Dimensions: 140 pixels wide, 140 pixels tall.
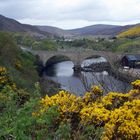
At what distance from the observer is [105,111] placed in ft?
28.8

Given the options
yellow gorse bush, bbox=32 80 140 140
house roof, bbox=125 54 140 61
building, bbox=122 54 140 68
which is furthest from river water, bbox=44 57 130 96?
house roof, bbox=125 54 140 61

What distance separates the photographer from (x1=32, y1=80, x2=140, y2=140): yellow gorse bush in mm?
Result: 7966

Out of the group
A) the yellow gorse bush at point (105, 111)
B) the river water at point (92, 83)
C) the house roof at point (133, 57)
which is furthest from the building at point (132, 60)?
the yellow gorse bush at point (105, 111)

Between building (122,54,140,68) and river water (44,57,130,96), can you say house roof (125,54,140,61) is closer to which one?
building (122,54,140,68)

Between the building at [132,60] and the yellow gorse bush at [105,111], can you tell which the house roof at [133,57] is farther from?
the yellow gorse bush at [105,111]

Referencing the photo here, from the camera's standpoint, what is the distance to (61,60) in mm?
94812

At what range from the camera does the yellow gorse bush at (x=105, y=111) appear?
797 centimetres

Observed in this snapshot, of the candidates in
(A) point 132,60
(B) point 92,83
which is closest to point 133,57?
(A) point 132,60

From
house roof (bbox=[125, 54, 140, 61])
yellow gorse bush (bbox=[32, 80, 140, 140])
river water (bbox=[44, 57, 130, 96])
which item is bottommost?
house roof (bbox=[125, 54, 140, 61])

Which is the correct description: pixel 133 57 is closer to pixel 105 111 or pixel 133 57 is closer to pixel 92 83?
pixel 92 83

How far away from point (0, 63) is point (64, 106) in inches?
1104

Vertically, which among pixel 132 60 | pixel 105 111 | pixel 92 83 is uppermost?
pixel 105 111

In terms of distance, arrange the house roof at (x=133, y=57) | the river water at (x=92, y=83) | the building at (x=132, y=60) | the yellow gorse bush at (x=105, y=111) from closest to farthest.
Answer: the yellow gorse bush at (x=105, y=111), the river water at (x=92, y=83), the building at (x=132, y=60), the house roof at (x=133, y=57)

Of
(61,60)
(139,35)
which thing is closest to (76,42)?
(139,35)
